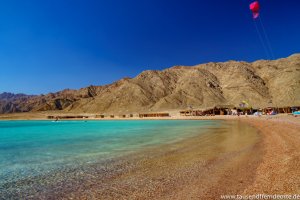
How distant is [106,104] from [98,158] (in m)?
137

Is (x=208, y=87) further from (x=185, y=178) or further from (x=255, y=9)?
(x=185, y=178)

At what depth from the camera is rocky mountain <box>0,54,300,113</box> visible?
Answer: 11694cm

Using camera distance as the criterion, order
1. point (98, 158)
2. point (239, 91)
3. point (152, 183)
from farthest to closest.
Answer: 1. point (239, 91)
2. point (98, 158)
3. point (152, 183)

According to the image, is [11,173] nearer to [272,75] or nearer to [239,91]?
[239,91]

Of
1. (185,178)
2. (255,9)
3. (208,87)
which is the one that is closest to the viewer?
(185,178)

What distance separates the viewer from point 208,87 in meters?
132

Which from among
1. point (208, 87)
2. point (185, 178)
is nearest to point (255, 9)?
point (185, 178)

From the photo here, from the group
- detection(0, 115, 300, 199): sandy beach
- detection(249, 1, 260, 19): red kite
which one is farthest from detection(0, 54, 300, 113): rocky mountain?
detection(0, 115, 300, 199): sandy beach

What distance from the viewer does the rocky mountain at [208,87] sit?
4604 inches

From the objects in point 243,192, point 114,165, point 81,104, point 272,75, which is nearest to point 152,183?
point 243,192

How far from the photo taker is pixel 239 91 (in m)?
123

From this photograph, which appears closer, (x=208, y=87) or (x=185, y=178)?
(x=185, y=178)

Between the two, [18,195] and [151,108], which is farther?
[151,108]

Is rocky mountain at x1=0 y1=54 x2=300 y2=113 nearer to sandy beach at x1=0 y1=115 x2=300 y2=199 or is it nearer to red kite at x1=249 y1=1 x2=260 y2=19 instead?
red kite at x1=249 y1=1 x2=260 y2=19
